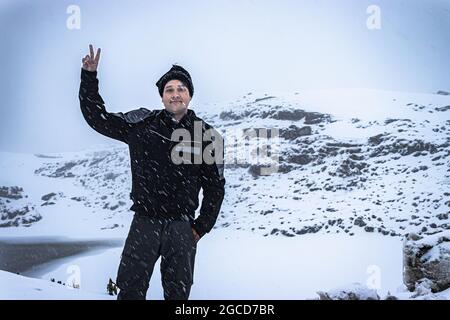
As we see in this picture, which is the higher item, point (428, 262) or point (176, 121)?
Result: point (176, 121)

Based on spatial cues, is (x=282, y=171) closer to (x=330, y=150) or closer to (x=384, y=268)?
(x=330, y=150)

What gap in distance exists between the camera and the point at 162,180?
215cm

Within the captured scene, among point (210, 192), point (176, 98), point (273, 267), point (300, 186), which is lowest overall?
point (273, 267)

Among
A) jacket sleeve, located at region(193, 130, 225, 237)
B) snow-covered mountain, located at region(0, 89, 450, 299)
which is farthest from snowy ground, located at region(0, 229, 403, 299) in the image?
jacket sleeve, located at region(193, 130, 225, 237)

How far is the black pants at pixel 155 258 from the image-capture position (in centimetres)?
210

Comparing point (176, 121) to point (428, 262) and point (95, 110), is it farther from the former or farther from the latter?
point (428, 262)

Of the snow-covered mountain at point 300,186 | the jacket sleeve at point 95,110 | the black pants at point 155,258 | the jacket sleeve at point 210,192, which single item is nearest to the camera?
the black pants at point 155,258

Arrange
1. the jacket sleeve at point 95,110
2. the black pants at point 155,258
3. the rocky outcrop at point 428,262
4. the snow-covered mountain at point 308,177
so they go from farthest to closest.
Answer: the snow-covered mountain at point 308,177 < the rocky outcrop at point 428,262 < the jacket sleeve at point 95,110 < the black pants at point 155,258

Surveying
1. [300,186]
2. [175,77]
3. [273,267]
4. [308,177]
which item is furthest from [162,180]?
[308,177]

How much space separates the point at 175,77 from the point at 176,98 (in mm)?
175

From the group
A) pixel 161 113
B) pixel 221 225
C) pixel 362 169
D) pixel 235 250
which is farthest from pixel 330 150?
pixel 161 113

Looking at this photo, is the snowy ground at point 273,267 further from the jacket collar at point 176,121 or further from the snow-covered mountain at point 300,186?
the jacket collar at point 176,121

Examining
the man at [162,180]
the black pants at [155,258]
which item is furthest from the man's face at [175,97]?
the black pants at [155,258]

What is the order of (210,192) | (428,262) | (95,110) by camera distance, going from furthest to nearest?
(428,262) < (210,192) < (95,110)
